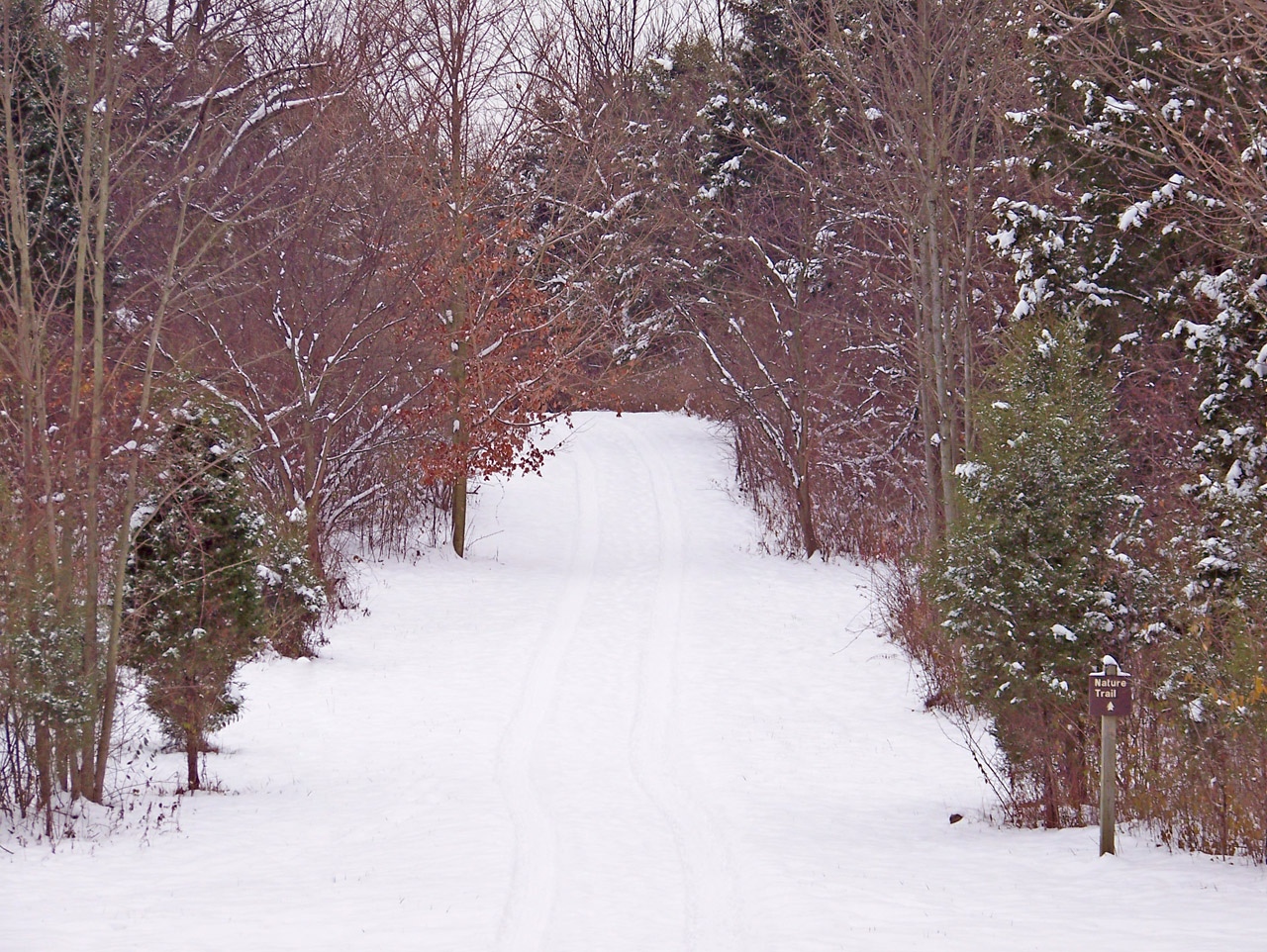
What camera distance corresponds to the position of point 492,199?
71.5ft

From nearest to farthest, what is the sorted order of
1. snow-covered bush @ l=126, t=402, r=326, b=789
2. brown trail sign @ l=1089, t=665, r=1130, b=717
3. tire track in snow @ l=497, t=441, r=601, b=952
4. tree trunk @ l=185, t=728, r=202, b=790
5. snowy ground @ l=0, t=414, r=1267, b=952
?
snowy ground @ l=0, t=414, r=1267, b=952 → tire track in snow @ l=497, t=441, r=601, b=952 → brown trail sign @ l=1089, t=665, r=1130, b=717 → snow-covered bush @ l=126, t=402, r=326, b=789 → tree trunk @ l=185, t=728, r=202, b=790

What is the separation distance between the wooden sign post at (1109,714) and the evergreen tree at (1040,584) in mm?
846

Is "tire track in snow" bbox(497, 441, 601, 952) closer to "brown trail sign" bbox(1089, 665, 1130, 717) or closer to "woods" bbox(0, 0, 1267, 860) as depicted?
"woods" bbox(0, 0, 1267, 860)

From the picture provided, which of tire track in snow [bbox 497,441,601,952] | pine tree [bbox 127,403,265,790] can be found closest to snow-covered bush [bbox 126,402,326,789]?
pine tree [bbox 127,403,265,790]

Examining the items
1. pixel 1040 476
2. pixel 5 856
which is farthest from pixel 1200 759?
pixel 5 856

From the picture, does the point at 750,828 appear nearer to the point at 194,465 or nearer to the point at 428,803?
the point at 428,803

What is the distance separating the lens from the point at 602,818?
873 cm

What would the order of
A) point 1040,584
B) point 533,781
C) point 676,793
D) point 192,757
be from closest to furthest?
point 1040,584
point 192,757
point 676,793
point 533,781

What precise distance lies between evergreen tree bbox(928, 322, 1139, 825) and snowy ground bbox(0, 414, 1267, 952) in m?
0.66

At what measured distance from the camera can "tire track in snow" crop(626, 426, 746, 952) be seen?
643cm

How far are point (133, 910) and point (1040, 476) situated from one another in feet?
20.9

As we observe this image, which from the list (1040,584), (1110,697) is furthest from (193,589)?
(1110,697)

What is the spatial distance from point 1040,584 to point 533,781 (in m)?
4.39

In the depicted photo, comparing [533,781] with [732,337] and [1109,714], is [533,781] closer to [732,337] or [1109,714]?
[1109,714]
